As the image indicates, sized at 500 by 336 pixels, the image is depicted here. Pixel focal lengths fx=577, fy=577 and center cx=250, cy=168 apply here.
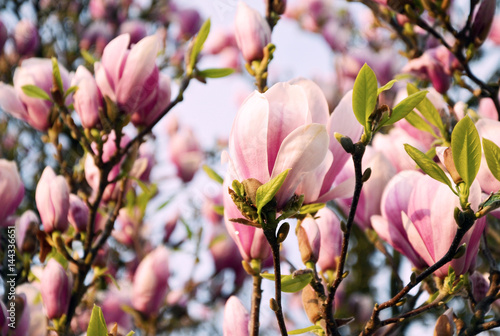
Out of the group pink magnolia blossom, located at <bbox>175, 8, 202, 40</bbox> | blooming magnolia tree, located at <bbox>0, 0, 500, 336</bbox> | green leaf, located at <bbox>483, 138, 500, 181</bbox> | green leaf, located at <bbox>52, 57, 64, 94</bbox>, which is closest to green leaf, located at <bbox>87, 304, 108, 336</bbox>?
blooming magnolia tree, located at <bbox>0, 0, 500, 336</bbox>

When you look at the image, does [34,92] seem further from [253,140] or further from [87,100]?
[253,140]

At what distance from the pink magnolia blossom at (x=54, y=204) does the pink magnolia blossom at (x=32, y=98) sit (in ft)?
0.56

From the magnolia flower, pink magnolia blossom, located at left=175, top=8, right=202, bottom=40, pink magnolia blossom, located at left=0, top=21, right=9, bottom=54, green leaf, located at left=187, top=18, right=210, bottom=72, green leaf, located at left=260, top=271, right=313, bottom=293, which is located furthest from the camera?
pink magnolia blossom, located at left=175, top=8, right=202, bottom=40

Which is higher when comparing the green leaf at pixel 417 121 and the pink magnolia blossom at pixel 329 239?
the green leaf at pixel 417 121

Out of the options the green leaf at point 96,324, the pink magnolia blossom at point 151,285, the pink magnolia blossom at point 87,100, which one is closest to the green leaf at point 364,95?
the green leaf at point 96,324

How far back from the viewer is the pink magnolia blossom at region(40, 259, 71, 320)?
42.6 inches

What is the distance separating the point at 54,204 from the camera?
115cm

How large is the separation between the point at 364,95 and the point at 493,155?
7.1 inches

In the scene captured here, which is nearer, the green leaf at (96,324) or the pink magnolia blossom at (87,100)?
the green leaf at (96,324)

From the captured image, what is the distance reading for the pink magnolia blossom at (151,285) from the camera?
62.1 inches

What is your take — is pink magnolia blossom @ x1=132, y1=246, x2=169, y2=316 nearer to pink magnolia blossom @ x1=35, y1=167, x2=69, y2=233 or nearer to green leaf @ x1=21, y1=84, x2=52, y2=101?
pink magnolia blossom @ x1=35, y1=167, x2=69, y2=233

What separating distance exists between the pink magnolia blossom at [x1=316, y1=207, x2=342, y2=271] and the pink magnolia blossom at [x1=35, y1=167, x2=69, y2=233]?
20.3 inches

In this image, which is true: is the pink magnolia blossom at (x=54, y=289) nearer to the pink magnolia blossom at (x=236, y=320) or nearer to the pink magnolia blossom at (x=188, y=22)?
the pink magnolia blossom at (x=236, y=320)

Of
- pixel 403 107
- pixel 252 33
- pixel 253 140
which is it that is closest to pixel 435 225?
pixel 403 107
